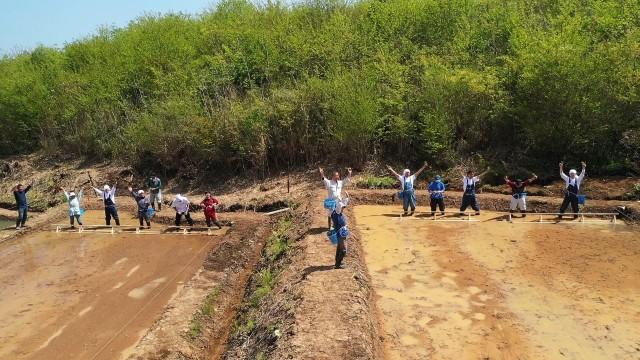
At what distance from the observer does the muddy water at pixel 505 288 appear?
29.4ft

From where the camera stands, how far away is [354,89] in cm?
2109

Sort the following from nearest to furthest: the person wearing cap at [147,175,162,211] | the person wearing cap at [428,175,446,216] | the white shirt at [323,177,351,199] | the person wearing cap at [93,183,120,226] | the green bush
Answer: the white shirt at [323,177,351,199] → the person wearing cap at [428,175,446,216] → the person wearing cap at [93,183,120,226] → the person wearing cap at [147,175,162,211] → the green bush

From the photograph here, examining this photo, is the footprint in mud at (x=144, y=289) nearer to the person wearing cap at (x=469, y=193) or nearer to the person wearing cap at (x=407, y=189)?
the person wearing cap at (x=407, y=189)

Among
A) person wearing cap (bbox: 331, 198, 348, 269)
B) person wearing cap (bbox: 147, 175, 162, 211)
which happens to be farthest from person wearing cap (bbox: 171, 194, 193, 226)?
person wearing cap (bbox: 331, 198, 348, 269)

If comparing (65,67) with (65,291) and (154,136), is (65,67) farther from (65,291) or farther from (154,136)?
(65,291)

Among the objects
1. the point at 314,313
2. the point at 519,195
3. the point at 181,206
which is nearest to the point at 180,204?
the point at 181,206

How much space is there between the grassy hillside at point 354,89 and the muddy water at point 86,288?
760cm

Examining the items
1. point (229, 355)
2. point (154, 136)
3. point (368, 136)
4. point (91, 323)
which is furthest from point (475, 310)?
point (154, 136)

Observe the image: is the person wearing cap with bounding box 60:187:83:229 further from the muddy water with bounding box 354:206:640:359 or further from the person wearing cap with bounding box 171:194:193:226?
the muddy water with bounding box 354:206:640:359

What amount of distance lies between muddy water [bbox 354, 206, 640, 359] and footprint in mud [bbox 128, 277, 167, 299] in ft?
15.9

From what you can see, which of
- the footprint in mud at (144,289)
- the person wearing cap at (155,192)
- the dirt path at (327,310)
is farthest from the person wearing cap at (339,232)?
the person wearing cap at (155,192)

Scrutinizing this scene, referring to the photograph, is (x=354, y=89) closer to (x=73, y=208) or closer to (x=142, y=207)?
(x=142, y=207)

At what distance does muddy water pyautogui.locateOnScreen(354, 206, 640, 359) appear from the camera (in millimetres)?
8961

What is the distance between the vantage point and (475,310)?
33.2 ft
